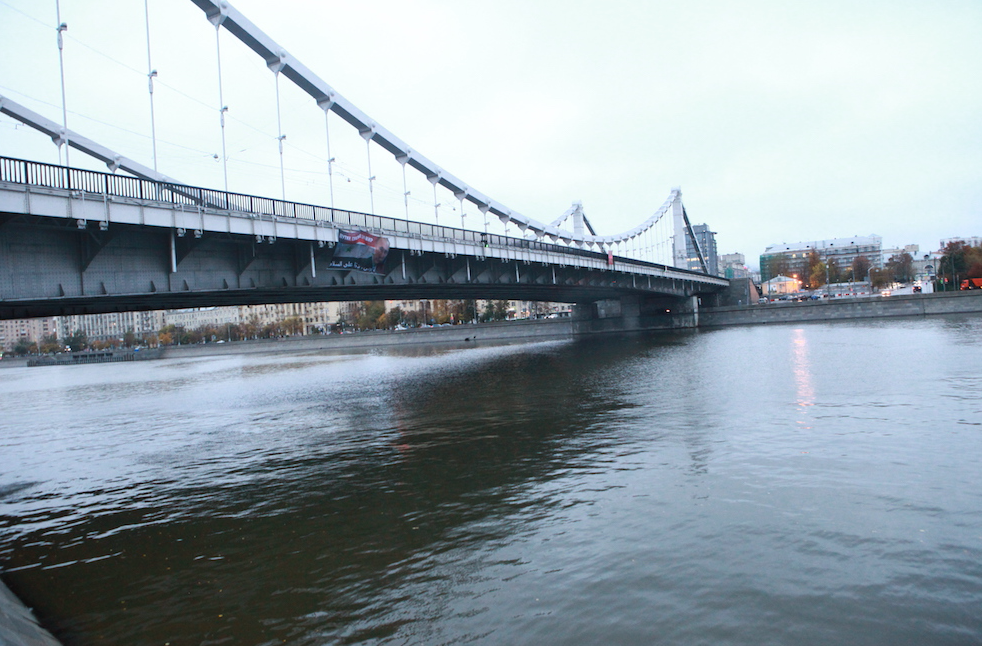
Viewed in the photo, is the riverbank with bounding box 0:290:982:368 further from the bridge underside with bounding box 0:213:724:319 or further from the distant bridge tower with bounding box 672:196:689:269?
the bridge underside with bounding box 0:213:724:319

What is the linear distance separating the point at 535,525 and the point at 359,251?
18029mm

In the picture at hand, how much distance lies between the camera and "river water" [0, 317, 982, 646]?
652cm

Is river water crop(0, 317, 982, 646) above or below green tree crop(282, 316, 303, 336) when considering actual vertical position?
below

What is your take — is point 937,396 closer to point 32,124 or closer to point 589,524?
point 589,524

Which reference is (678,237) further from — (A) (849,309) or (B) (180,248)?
(B) (180,248)

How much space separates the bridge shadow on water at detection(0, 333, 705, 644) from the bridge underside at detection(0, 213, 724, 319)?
5.04 meters

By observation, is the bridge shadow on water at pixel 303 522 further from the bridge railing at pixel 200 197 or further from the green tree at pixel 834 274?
the green tree at pixel 834 274

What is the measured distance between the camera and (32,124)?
27.6m

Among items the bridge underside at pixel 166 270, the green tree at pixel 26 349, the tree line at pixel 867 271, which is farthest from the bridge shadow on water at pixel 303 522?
the green tree at pixel 26 349

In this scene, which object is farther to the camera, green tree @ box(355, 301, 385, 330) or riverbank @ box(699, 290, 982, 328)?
green tree @ box(355, 301, 385, 330)

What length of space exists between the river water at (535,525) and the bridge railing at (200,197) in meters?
7.39

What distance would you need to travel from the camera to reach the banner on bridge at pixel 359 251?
24516 millimetres

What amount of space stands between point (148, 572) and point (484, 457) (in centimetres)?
714

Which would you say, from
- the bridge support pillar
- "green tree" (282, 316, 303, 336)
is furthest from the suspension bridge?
"green tree" (282, 316, 303, 336)
